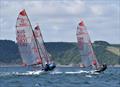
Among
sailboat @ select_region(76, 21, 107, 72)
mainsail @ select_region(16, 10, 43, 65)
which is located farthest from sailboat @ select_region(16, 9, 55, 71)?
sailboat @ select_region(76, 21, 107, 72)

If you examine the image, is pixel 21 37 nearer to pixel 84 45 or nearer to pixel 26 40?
pixel 26 40

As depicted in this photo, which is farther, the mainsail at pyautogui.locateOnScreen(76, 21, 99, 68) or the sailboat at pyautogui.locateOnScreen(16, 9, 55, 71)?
the mainsail at pyautogui.locateOnScreen(76, 21, 99, 68)

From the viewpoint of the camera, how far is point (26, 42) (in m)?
131

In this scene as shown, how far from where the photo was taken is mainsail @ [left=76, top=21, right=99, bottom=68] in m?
139

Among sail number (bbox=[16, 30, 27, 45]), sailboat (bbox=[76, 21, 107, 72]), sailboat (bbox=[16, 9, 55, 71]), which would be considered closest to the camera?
sail number (bbox=[16, 30, 27, 45])

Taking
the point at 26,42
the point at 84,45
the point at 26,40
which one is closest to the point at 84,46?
the point at 84,45

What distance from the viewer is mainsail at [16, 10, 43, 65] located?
424 ft

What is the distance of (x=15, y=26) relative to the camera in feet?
420

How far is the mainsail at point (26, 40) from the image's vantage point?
129m

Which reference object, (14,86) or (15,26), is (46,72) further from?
(14,86)

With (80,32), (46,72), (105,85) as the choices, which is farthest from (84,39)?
(105,85)

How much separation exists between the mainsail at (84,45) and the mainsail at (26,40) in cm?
1089

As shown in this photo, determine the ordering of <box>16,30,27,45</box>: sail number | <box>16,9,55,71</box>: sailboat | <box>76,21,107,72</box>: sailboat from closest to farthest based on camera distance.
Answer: <box>16,30,27,45</box>: sail number
<box>16,9,55,71</box>: sailboat
<box>76,21,107,72</box>: sailboat

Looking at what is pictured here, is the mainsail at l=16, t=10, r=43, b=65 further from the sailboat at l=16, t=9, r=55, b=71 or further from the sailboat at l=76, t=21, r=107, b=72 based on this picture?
the sailboat at l=76, t=21, r=107, b=72
